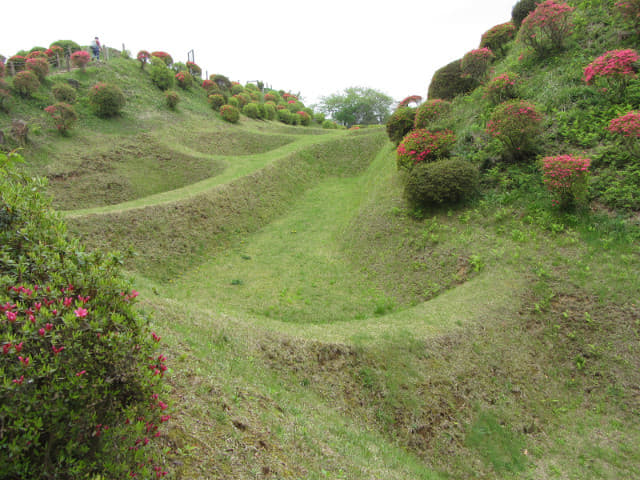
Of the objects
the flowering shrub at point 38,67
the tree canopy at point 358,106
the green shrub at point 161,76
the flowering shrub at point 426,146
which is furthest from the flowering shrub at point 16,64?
the tree canopy at point 358,106

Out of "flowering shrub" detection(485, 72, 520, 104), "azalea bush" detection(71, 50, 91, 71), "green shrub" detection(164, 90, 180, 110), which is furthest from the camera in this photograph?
"green shrub" detection(164, 90, 180, 110)

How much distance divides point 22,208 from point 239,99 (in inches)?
1433

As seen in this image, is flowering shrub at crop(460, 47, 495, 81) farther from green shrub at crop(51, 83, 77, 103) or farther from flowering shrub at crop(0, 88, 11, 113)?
flowering shrub at crop(0, 88, 11, 113)

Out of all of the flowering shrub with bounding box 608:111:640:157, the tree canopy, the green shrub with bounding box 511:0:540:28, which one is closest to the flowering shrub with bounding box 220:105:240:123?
the green shrub with bounding box 511:0:540:28

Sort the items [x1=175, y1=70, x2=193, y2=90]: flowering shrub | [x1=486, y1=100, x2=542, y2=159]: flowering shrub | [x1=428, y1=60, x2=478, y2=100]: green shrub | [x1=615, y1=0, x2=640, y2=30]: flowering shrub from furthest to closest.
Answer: [x1=175, y1=70, x2=193, y2=90]: flowering shrub, [x1=428, y1=60, x2=478, y2=100]: green shrub, [x1=615, y1=0, x2=640, y2=30]: flowering shrub, [x1=486, y1=100, x2=542, y2=159]: flowering shrub

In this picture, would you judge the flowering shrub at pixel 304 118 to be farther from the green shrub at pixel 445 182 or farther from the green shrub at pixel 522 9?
the green shrub at pixel 445 182

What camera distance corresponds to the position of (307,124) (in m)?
42.0

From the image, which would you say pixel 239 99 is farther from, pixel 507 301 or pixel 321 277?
pixel 507 301

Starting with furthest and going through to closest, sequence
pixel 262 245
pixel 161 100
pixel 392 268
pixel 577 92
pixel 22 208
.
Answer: pixel 161 100
pixel 262 245
pixel 577 92
pixel 392 268
pixel 22 208

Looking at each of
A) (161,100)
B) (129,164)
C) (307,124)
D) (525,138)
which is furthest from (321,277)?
(307,124)

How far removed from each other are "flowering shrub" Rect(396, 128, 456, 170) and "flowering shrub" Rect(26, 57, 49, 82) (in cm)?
2584

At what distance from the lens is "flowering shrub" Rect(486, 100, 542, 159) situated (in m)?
11.9

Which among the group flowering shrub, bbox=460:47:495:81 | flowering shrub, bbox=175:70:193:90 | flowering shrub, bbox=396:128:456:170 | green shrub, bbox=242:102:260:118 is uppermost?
flowering shrub, bbox=175:70:193:90

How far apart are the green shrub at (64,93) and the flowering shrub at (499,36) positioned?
29594 millimetres
